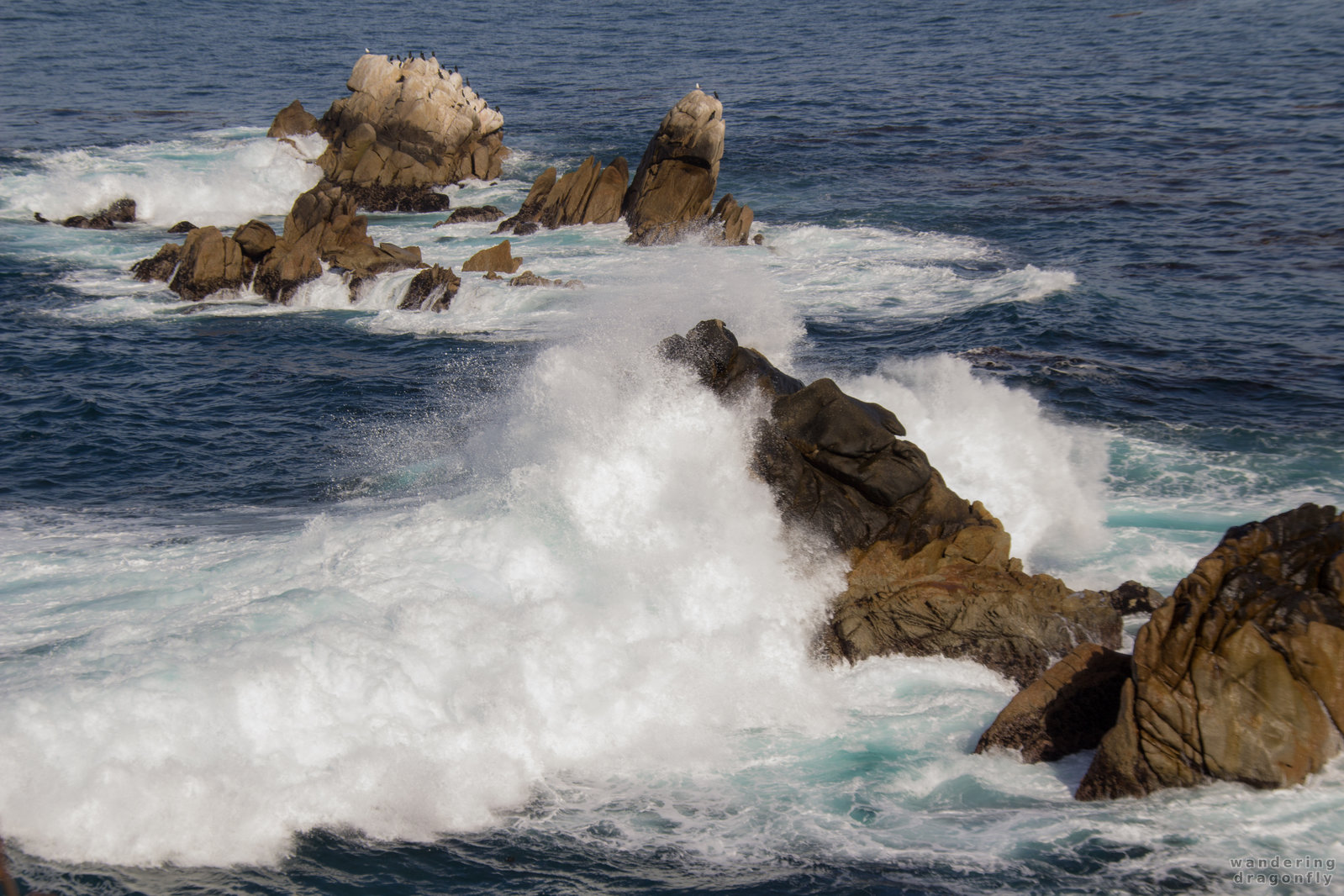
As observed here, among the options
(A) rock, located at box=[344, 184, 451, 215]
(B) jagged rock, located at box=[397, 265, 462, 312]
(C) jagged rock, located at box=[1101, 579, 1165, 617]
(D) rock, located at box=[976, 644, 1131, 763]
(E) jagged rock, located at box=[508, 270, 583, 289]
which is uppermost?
(A) rock, located at box=[344, 184, 451, 215]

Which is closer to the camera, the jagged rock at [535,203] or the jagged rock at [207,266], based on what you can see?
the jagged rock at [207,266]

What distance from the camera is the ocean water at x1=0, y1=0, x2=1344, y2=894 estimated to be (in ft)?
32.8

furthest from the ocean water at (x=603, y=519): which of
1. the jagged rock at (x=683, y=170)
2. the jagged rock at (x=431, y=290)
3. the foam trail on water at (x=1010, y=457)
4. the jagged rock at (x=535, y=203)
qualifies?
the jagged rock at (x=535, y=203)

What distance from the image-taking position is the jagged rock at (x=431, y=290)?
2894 cm

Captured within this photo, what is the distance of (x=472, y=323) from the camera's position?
28.0 m

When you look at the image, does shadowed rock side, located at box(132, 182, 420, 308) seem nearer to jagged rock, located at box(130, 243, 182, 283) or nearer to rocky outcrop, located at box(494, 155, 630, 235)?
jagged rock, located at box(130, 243, 182, 283)

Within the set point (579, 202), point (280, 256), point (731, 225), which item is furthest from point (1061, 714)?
point (579, 202)

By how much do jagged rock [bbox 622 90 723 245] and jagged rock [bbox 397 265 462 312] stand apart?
7445 millimetres

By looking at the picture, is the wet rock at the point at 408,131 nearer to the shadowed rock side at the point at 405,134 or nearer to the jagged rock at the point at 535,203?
the shadowed rock side at the point at 405,134

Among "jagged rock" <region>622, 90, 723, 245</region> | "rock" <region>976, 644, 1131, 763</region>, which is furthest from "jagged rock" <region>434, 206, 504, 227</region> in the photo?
"rock" <region>976, 644, 1131, 763</region>

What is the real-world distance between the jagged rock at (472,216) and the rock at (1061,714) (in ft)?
98.1

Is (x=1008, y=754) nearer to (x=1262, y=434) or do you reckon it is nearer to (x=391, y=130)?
(x=1262, y=434)

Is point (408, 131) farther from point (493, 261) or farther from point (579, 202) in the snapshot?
point (493, 261)

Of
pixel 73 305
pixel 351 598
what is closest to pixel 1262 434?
pixel 351 598
